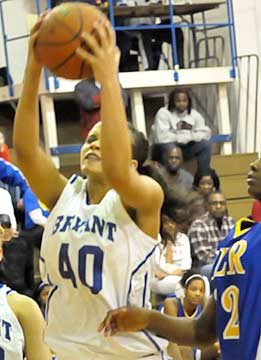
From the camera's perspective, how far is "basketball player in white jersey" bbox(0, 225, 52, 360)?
3.57m

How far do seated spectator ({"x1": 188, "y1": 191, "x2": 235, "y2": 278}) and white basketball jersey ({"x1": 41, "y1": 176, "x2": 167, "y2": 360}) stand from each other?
470 cm

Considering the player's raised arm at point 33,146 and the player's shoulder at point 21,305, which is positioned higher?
the player's raised arm at point 33,146

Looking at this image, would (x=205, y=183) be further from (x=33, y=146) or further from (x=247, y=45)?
(x=33, y=146)

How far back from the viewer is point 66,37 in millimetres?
2871

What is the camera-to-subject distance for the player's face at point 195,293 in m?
6.78

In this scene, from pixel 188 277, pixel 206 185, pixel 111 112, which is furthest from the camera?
pixel 206 185

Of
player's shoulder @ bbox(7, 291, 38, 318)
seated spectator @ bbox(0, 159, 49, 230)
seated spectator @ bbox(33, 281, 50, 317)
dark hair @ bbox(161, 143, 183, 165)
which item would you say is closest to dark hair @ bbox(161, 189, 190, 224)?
player's shoulder @ bbox(7, 291, 38, 318)

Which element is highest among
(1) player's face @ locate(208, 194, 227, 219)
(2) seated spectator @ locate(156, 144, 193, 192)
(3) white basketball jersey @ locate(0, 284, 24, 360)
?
(3) white basketball jersey @ locate(0, 284, 24, 360)

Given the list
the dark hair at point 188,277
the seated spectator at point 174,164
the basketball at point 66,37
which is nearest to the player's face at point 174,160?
the seated spectator at point 174,164

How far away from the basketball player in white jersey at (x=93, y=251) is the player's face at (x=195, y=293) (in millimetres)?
3562

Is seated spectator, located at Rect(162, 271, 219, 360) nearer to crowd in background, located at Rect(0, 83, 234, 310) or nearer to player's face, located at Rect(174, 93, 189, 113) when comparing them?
crowd in background, located at Rect(0, 83, 234, 310)

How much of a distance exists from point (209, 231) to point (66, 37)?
5.51 metres

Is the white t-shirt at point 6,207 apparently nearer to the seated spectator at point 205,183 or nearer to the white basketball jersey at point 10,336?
the seated spectator at point 205,183

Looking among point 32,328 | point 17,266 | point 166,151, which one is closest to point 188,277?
point 17,266
